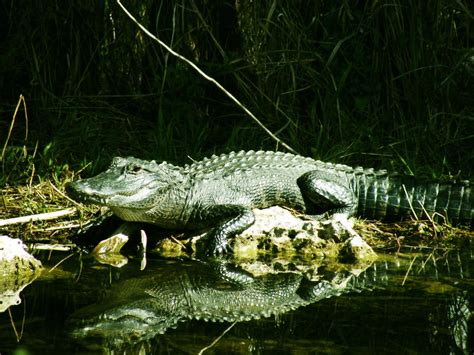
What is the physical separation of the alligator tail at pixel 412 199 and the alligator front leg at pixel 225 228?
1.19 meters

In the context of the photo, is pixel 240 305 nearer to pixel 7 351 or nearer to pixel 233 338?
pixel 233 338

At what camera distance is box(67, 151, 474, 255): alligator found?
593 cm

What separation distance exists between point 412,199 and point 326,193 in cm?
67

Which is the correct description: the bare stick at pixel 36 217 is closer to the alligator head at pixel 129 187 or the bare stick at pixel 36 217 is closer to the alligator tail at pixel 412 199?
the alligator head at pixel 129 187

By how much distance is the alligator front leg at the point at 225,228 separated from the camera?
5.71 m

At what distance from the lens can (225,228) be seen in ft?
19.0

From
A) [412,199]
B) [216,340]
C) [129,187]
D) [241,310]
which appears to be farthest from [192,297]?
[412,199]

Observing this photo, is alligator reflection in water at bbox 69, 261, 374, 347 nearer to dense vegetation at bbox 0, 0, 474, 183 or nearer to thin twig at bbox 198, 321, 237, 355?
thin twig at bbox 198, 321, 237, 355

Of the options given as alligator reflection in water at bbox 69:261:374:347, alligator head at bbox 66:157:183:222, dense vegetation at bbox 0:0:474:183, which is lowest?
alligator reflection in water at bbox 69:261:374:347

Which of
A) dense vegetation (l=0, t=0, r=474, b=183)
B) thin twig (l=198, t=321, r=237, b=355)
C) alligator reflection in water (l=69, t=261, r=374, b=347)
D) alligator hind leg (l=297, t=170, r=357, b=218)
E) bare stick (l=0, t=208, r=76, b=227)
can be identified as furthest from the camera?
dense vegetation (l=0, t=0, r=474, b=183)

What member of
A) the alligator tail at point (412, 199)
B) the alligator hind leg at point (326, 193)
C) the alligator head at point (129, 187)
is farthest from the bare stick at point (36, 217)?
the alligator tail at point (412, 199)

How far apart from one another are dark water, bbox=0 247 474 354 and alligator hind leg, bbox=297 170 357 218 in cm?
115

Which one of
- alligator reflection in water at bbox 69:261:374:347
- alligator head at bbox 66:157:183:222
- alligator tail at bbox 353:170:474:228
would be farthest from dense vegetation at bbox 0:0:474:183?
alligator reflection in water at bbox 69:261:374:347

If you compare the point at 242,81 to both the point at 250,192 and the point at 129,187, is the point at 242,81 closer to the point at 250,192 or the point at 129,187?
the point at 250,192
